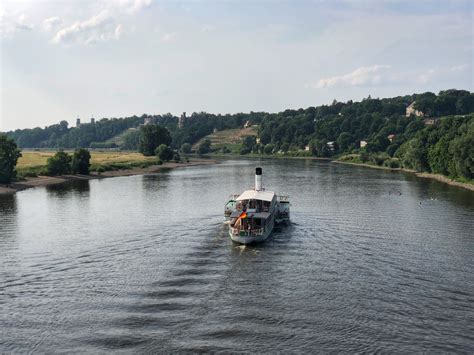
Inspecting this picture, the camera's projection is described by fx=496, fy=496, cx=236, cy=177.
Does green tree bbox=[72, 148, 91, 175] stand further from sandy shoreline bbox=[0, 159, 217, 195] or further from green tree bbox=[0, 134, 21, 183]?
green tree bbox=[0, 134, 21, 183]

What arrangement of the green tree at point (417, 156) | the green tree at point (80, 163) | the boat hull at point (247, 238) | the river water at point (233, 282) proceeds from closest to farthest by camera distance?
the river water at point (233, 282), the boat hull at point (247, 238), the green tree at point (80, 163), the green tree at point (417, 156)

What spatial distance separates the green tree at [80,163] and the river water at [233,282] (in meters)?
68.0

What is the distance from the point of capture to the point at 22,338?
3369cm

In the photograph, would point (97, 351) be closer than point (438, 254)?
Yes

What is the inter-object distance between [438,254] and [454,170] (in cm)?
8053

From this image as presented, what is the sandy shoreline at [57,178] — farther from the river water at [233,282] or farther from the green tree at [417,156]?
the green tree at [417,156]

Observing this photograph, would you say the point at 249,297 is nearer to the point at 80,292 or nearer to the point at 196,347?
the point at 196,347

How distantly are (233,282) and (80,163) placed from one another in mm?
117006

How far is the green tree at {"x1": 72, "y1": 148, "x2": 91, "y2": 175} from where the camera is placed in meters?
149

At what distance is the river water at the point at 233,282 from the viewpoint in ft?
110

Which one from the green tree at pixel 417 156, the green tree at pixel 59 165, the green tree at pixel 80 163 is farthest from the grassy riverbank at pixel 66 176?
the green tree at pixel 417 156

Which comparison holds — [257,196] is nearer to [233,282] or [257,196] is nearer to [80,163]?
[233,282]

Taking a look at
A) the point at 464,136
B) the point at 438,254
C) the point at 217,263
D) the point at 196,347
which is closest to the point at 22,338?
the point at 196,347

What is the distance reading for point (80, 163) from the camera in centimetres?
15062
